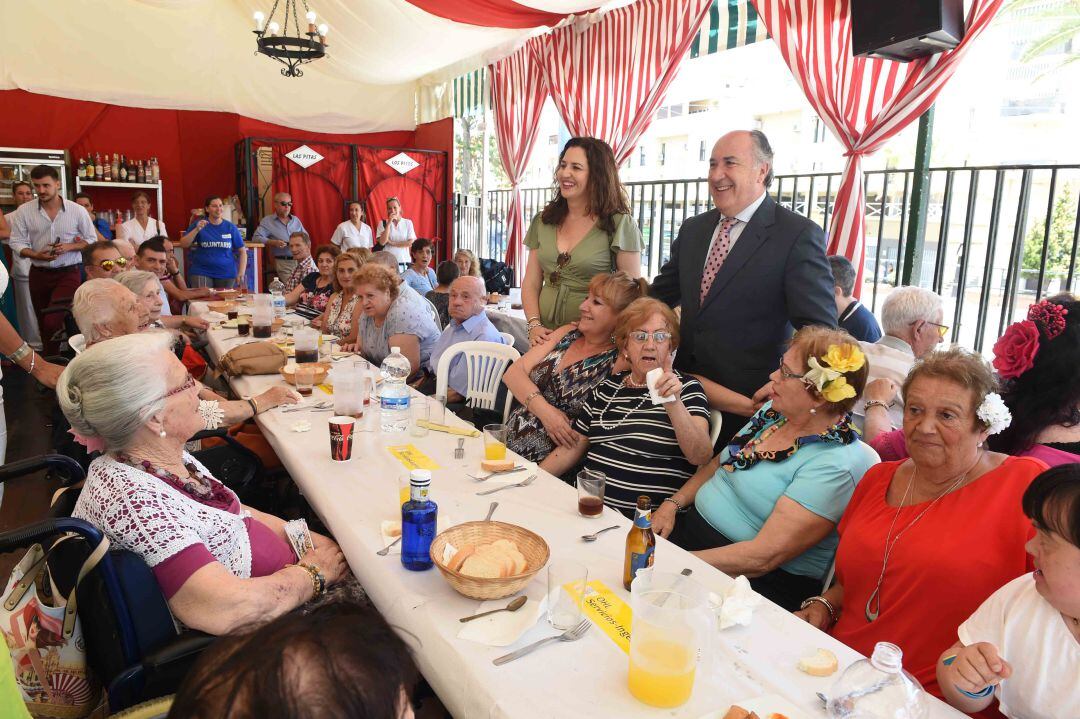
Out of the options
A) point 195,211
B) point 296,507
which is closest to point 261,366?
point 296,507

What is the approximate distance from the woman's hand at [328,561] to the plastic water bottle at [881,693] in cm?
127

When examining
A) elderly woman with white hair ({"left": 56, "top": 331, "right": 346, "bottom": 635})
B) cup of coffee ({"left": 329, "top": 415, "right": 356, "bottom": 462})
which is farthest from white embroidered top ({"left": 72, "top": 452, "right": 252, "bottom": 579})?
cup of coffee ({"left": 329, "top": 415, "right": 356, "bottom": 462})

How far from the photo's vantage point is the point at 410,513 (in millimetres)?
1573

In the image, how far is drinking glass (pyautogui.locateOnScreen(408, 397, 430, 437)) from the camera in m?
2.62

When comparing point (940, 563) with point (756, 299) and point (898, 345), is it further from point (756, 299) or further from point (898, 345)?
point (898, 345)

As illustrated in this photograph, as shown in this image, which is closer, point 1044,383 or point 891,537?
point 891,537

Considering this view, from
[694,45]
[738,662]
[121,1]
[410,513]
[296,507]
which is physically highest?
[121,1]

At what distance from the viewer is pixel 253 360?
3.61m

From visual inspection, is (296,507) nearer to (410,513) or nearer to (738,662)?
(410,513)

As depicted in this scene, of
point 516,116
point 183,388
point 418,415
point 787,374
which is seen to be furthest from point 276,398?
point 516,116

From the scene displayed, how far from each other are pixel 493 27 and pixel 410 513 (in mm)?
5968

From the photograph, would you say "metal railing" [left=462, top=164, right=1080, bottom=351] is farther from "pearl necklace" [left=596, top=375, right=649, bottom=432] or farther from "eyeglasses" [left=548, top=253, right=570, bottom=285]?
"pearl necklace" [left=596, top=375, right=649, bottom=432]

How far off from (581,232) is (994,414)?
7.09 feet

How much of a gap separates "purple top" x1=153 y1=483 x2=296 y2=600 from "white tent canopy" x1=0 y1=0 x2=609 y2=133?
227 inches
